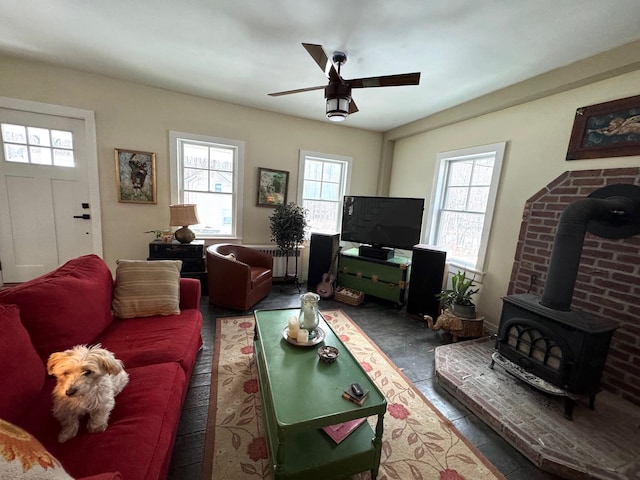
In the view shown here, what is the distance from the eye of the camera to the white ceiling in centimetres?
164

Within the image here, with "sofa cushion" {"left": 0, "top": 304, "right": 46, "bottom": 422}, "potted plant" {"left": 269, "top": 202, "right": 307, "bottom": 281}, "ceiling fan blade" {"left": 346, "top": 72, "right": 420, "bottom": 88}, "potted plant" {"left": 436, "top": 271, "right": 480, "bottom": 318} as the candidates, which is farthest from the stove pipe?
"sofa cushion" {"left": 0, "top": 304, "right": 46, "bottom": 422}

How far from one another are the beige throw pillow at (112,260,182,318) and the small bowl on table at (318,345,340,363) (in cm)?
118

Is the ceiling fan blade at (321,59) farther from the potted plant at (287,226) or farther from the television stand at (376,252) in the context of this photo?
the television stand at (376,252)

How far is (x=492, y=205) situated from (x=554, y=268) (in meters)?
1.16

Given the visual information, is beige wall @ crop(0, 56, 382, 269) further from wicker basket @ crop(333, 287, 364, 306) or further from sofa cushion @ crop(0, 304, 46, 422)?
sofa cushion @ crop(0, 304, 46, 422)

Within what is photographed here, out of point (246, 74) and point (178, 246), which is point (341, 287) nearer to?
point (178, 246)

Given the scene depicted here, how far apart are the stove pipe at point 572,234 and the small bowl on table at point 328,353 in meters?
1.59

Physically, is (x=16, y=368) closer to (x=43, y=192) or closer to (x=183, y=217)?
Answer: (x=183, y=217)

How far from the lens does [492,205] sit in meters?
2.78

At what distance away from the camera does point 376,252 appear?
3.44m

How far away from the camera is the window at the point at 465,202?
2.84 meters

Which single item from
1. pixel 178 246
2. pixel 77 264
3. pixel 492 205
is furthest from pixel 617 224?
pixel 178 246

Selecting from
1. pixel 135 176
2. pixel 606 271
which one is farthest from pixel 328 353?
pixel 135 176

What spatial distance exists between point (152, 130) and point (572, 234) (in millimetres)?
4354
